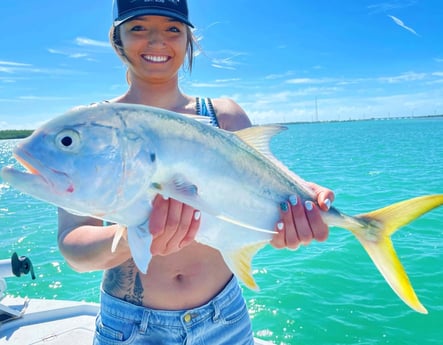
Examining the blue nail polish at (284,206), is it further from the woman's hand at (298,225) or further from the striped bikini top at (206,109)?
the striped bikini top at (206,109)

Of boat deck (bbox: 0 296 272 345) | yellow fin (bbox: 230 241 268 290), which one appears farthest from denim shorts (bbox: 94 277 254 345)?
boat deck (bbox: 0 296 272 345)

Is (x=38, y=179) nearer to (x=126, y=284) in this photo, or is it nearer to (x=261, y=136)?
(x=126, y=284)

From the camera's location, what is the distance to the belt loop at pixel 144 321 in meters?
2.20

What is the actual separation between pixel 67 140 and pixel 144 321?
116 centimetres

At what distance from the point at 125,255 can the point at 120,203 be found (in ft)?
1.61

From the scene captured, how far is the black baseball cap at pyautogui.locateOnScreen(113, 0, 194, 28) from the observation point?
7.61 ft

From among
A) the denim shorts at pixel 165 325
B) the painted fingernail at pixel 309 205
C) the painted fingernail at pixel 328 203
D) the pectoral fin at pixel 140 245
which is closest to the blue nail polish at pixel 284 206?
the painted fingernail at pixel 309 205

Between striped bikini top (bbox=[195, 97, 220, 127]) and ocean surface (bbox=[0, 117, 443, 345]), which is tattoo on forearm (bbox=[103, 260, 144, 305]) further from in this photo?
ocean surface (bbox=[0, 117, 443, 345])

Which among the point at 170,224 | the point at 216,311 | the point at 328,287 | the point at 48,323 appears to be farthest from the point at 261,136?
the point at 328,287

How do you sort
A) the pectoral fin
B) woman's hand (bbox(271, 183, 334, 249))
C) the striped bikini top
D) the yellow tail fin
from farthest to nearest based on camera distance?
the striped bikini top
the yellow tail fin
woman's hand (bbox(271, 183, 334, 249))
the pectoral fin

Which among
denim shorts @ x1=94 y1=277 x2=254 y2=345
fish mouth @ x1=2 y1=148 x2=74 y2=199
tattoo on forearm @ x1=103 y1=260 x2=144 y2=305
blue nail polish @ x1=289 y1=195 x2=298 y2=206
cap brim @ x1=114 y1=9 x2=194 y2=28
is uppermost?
cap brim @ x1=114 y1=9 x2=194 y2=28

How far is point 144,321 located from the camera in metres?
2.23

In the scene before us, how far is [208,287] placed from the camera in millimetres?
2412

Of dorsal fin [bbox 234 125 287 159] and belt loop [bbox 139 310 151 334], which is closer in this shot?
belt loop [bbox 139 310 151 334]
